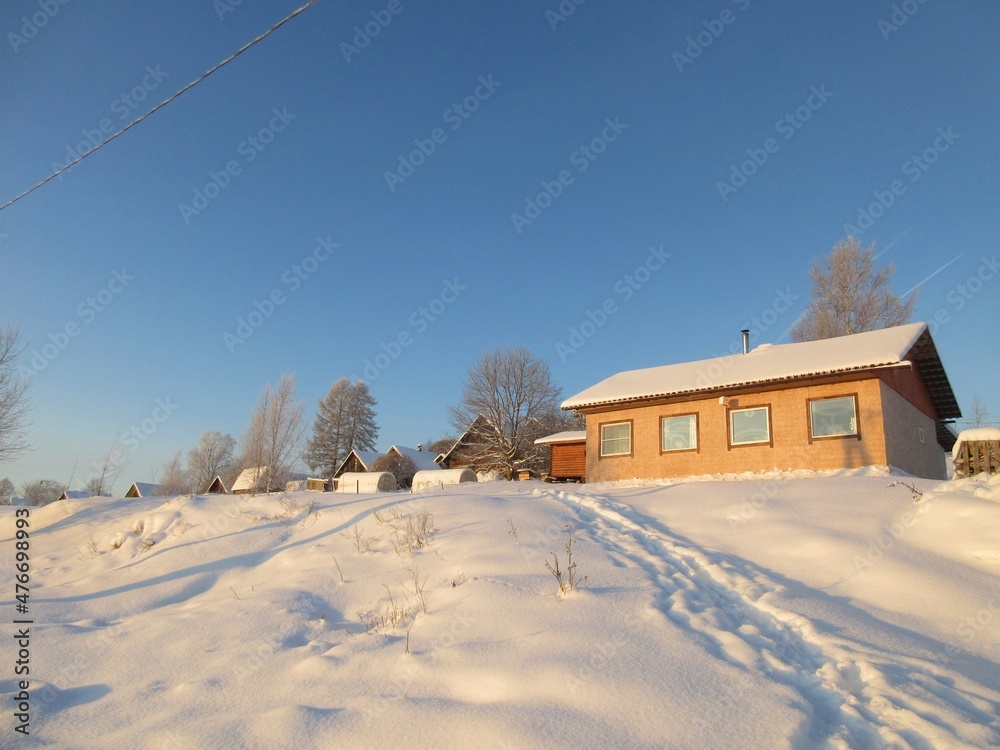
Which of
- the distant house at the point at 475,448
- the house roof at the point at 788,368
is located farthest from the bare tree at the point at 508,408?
the house roof at the point at 788,368

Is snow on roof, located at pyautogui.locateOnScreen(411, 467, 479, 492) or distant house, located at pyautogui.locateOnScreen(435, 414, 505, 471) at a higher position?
distant house, located at pyautogui.locateOnScreen(435, 414, 505, 471)

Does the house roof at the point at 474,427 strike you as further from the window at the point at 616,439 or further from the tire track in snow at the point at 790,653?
the tire track in snow at the point at 790,653

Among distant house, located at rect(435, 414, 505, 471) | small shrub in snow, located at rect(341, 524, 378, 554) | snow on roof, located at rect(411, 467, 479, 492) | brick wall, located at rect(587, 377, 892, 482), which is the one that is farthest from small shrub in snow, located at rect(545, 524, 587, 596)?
distant house, located at rect(435, 414, 505, 471)

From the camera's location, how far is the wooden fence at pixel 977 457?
44.9ft

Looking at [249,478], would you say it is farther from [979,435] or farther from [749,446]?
[979,435]

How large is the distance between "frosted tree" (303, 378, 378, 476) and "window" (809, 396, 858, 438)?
129 ft

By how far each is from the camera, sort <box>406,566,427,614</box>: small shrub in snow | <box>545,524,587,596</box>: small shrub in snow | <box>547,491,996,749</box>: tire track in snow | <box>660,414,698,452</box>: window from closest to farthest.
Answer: <box>547,491,996,749</box>: tire track in snow, <box>545,524,587,596</box>: small shrub in snow, <box>406,566,427,614</box>: small shrub in snow, <box>660,414,698,452</box>: window

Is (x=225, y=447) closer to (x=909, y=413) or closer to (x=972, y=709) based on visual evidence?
(x=909, y=413)

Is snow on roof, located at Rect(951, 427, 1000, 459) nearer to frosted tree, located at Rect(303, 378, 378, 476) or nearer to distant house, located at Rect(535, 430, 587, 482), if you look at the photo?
distant house, located at Rect(535, 430, 587, 482)

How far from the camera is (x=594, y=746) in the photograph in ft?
10.3

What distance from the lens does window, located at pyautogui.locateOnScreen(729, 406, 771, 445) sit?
1592 cm

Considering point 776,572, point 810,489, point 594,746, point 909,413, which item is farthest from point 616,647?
point 909,413

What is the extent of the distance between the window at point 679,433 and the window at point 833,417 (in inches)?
119

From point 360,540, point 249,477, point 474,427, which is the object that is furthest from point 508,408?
point 360,540
